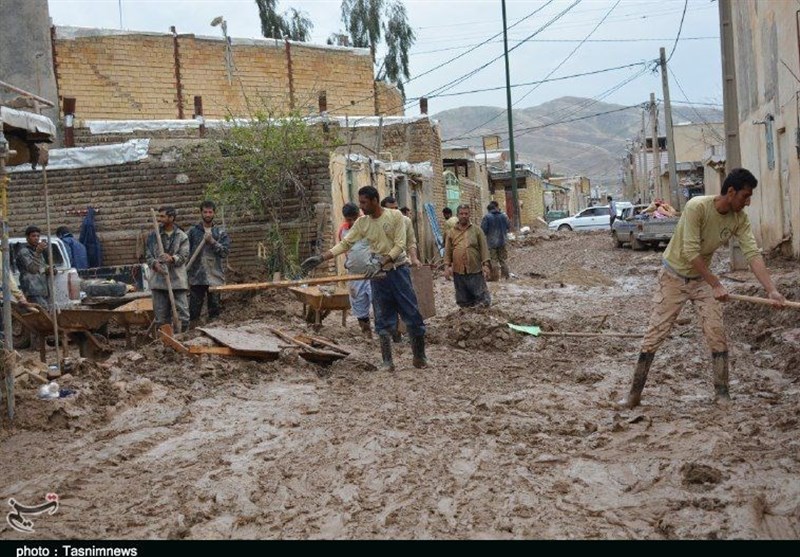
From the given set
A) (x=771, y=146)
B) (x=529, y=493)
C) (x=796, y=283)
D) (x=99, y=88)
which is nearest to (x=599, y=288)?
(x=771, y=146)

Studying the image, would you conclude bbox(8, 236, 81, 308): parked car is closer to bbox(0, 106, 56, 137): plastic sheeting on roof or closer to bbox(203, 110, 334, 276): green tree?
bbox(203, 110, 334, 276): green tree

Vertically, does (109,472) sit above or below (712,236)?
below

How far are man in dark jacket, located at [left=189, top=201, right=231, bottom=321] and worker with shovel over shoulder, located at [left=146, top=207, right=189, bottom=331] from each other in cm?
68

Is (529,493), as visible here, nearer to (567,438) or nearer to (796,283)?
(567,438)

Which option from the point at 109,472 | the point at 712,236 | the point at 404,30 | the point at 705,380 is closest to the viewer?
the point at 109,472

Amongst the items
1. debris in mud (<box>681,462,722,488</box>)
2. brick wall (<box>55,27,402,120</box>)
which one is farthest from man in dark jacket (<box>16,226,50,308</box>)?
brick wall (<box>55,27,402,120</box>)

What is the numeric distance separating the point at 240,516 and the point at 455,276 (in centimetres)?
753

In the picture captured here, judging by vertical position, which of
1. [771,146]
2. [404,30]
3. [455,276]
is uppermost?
[404,30]

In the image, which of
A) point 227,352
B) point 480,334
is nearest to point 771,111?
point 480,334

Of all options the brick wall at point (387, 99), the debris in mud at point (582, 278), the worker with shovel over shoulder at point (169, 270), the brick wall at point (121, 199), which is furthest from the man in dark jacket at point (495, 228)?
the brick wall at point (387, 99)

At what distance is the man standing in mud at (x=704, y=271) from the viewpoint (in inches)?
258

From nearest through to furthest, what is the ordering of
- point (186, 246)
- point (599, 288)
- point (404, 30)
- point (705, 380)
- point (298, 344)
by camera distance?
point (705, 380) → point (298, 344) → point (186, 246) → point (599, 288) → point (404, 30)

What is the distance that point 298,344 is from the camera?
945cm

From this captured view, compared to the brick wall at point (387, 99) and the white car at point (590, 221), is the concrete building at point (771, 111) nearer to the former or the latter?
the brick wall at point (387, 99)
